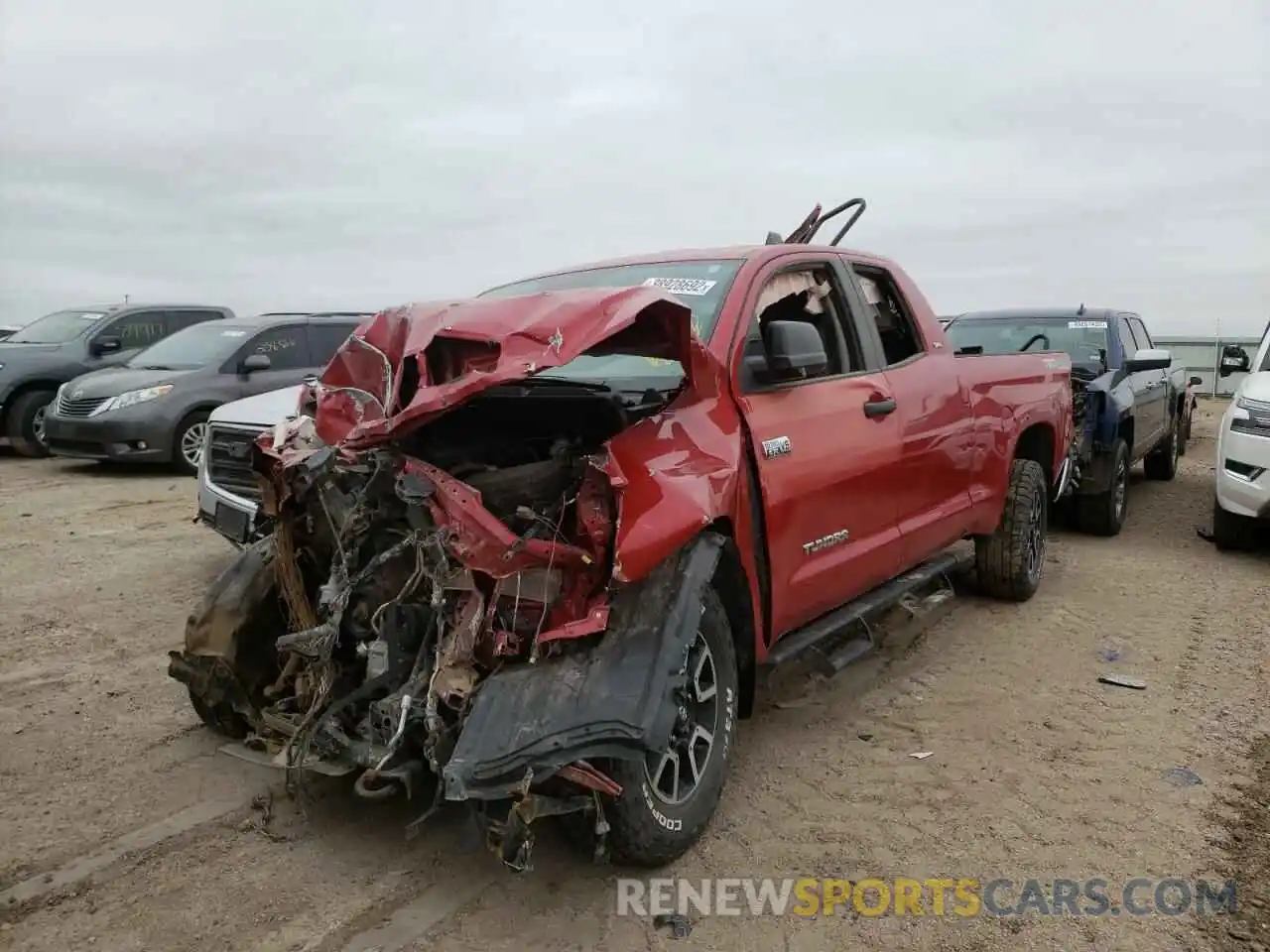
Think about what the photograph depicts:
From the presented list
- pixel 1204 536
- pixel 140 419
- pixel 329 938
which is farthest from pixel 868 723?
pixel 140 419

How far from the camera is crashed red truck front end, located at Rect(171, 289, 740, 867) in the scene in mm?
2738

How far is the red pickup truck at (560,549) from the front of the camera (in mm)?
2812

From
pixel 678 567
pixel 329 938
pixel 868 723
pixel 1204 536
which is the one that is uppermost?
pixel 678 567

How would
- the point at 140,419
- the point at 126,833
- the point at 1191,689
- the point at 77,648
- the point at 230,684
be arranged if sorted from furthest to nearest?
the point at 140,419, the point at 77,648, the point at 1191,689, the point at 230,684, the point at 126,833

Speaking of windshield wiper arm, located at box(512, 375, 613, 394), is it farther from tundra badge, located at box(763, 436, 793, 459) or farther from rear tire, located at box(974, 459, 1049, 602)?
rear tire, located at box(974, 459, 1049, 602)

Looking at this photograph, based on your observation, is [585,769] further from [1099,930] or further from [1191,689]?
[1191,689]

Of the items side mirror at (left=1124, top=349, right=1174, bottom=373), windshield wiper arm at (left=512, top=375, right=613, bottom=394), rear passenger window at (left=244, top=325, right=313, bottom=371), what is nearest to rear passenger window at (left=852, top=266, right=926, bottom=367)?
windshield wiper arm at (left=512, top=375, right=613, bottom=394)

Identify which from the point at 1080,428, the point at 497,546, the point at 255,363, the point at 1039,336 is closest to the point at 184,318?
the point at 255,363

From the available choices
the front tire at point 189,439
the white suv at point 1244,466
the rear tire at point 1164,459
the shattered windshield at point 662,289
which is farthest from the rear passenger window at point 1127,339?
the front tire at point 189,439

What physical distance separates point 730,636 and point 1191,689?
8.85ft

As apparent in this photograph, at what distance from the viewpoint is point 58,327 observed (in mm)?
13500

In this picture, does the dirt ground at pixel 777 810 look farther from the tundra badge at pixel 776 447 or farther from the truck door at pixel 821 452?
the tundra badge at pixel 776 447

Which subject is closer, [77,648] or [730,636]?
[730,636]

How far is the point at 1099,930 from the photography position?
2.80m
